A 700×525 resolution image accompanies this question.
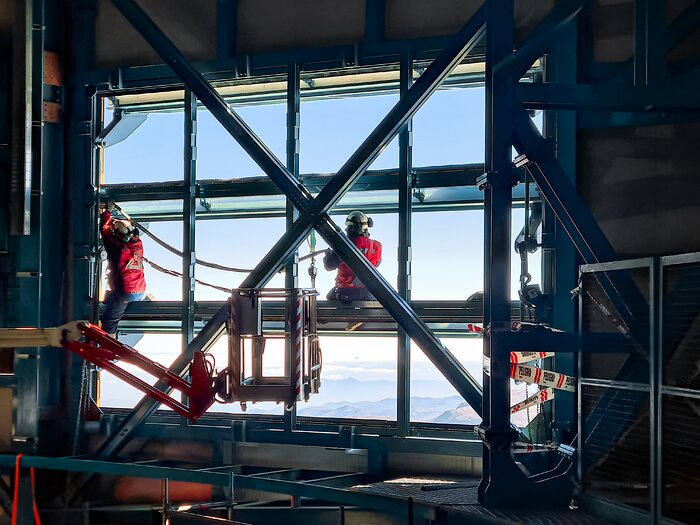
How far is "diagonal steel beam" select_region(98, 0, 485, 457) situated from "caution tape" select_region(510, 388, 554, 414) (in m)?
0.38

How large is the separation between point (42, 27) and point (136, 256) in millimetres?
3114

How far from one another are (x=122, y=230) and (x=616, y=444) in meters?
6.84

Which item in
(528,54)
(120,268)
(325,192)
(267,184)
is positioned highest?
(528,54)

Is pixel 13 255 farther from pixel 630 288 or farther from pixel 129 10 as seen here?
pixel 630 288

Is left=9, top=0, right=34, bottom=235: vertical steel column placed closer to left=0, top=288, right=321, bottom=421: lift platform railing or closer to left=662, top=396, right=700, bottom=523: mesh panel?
left=0, top=288, right=321, bottom=421: lift platform railing

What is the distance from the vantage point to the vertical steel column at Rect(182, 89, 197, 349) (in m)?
9.12

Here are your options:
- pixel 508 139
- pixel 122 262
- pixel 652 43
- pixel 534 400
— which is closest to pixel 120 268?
pixel 122 262

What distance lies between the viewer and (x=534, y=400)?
7414 millimetres

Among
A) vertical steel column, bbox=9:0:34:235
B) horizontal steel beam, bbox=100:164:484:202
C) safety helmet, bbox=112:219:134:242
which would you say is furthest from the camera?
safety helmet, bbox=112:219:134:242

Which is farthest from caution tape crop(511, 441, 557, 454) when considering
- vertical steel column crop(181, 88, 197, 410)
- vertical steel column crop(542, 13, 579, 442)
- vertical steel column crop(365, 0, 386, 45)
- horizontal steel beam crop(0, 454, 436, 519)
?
vertical steel column crop(365, 0, 386, 45)

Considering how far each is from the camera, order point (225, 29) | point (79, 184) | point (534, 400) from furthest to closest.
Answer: point (79, 184) → point (225, 29) → point (534, 400)

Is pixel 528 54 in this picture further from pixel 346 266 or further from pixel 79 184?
pixel 79 184

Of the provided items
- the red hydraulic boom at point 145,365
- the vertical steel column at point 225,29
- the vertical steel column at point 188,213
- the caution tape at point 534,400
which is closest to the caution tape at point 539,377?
the caution tape at point 534,400

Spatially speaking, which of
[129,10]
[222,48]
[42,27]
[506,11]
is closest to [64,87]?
[42,27]
